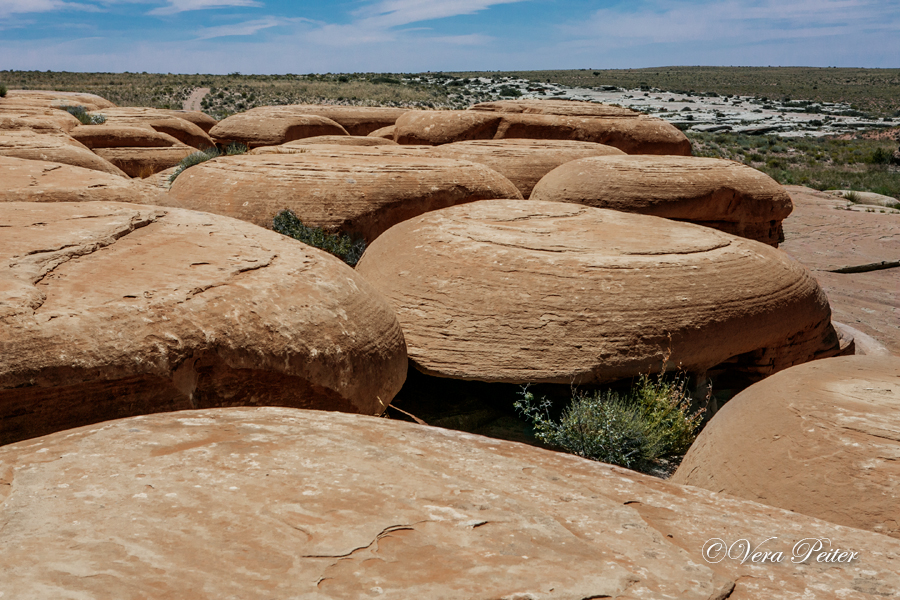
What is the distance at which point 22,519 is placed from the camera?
6.79 feet

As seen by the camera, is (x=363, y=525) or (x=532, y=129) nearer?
(x=363, y=525)

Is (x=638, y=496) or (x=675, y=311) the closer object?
(x=638, y=496)

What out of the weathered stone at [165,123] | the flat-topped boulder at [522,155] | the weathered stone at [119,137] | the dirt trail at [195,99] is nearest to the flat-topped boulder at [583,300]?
the flat-topped boulder at [522,155]

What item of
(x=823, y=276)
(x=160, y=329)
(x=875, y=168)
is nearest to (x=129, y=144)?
(x=160, y=329)

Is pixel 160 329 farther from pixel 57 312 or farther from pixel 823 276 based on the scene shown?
pixel 823 276

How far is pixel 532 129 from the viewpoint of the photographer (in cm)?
1398

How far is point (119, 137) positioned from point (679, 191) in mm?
9227

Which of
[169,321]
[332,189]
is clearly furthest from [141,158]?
[169,321]

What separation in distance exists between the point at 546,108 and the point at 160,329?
12203mm

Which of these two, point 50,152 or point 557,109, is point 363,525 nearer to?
point 50,152

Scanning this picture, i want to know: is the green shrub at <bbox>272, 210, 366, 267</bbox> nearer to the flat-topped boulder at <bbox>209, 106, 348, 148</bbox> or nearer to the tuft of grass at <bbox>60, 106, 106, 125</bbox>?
the flat-topped boulder at <bbox>209, 106, 348, 148</bbox>

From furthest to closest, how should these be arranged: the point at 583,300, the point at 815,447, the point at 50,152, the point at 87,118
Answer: the point at 87,118 → the point at 50,152 → the point at 583,300 → the point at 815,447

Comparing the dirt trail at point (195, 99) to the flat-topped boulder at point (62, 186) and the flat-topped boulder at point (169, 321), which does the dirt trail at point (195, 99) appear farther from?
the flat-topped boulder at point (169, 321)

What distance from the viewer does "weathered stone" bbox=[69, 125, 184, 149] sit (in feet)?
41.3
